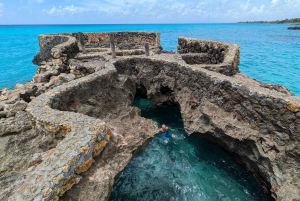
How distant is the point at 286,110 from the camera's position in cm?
680

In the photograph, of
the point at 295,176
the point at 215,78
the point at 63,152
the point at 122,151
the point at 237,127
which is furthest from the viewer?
the point at 215,78

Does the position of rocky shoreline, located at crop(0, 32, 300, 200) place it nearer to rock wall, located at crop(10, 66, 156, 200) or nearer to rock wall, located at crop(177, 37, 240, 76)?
rock wall, located at crop(10, 66, 156, 200)

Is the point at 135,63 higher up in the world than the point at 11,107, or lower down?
higher up

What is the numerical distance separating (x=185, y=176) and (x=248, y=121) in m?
3.94

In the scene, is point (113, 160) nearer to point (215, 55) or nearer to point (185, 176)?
point (185, 176)

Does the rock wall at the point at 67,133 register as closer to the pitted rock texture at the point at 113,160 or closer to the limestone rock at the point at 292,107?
the pitted rock texture at the point at 113,160

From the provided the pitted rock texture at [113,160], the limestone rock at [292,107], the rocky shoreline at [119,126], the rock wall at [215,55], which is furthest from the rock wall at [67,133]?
the rock wall at [215,55]

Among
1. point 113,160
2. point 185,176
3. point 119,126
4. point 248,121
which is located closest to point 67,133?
point 113,160

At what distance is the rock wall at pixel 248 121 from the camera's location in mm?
6781

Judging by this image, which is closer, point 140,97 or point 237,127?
point 237,127

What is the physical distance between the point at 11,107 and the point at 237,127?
10.4 m

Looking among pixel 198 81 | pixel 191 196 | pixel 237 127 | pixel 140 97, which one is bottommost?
pixel 191 196

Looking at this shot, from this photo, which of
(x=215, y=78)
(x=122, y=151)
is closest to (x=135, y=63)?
(x=215, y=78)

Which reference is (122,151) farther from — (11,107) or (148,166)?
(11,107)
